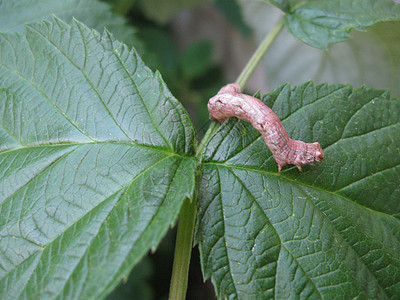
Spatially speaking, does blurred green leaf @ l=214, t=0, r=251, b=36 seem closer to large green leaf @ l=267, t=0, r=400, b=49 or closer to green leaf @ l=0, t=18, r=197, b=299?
large green leaf @ l=267, t=0, r=400, b=49

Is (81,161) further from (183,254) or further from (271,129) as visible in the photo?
(271,129)

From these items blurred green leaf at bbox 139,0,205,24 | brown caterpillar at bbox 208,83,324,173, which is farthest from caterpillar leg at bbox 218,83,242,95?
blurred green leaf at bbox 139,0,205,24

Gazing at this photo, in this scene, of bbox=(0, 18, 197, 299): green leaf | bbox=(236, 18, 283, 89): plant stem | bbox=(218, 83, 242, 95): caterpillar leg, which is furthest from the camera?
bbox=(236, 18, 283, 89): plant stem

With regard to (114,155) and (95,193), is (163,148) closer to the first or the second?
(114,155)

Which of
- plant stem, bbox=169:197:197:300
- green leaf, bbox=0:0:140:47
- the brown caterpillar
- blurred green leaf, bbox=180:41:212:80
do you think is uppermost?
blurred green leaf, bbox=180:41:212:80

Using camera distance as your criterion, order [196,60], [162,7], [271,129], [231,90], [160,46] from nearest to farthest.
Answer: [271,129], [231,90], [162,7], [160,46], [196,60]

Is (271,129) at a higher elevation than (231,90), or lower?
lower

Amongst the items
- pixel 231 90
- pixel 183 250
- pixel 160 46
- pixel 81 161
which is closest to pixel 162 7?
pixel 160 46
